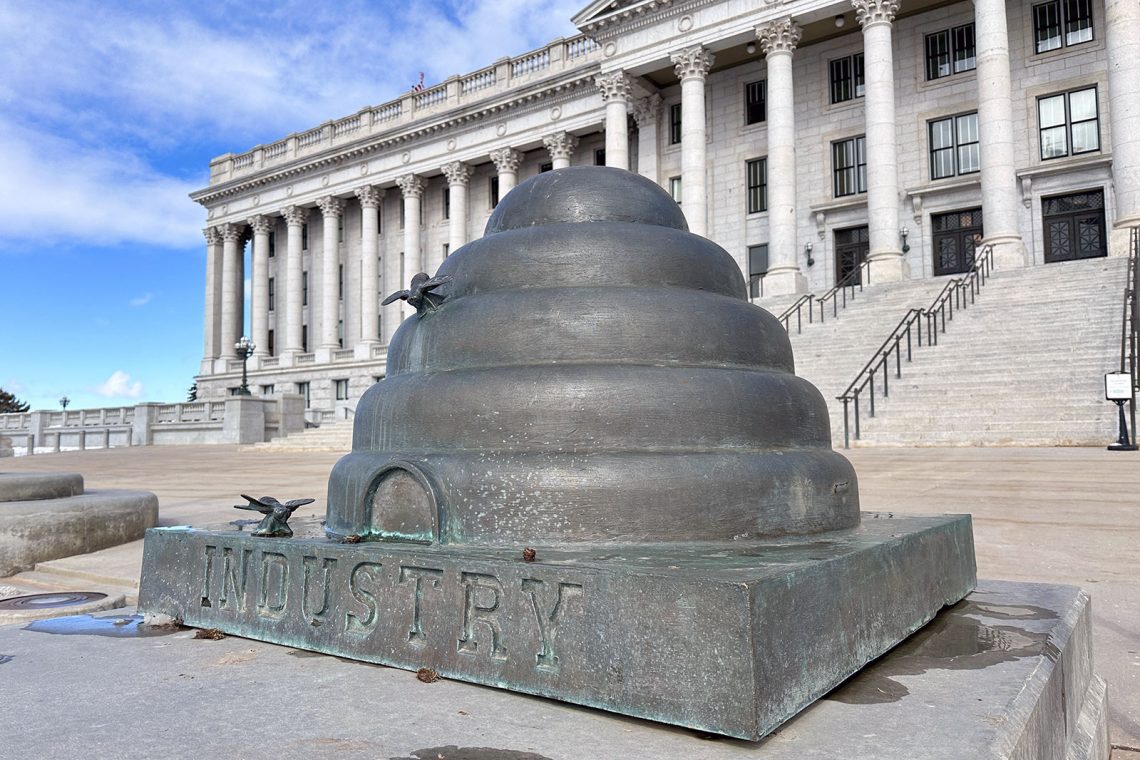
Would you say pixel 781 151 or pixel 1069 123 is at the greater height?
pixel 1069 123

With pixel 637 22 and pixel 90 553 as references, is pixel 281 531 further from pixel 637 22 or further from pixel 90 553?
pixel 637 22

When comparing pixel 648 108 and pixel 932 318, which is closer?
pixel 932 318

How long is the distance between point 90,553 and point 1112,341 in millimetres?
17241

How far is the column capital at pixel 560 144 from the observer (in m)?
37.7

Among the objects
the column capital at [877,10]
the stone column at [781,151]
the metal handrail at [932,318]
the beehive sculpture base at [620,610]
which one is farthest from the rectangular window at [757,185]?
the beehive sculpture base at [620,610]

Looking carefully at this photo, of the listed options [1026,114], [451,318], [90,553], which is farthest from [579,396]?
[1026,114]

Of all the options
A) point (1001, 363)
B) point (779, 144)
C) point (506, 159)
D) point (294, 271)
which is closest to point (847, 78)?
point (779, 144)

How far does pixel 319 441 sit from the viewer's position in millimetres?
28000

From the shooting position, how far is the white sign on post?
12414mm

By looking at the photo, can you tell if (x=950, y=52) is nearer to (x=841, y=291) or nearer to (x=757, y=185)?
(x=757, y=185)

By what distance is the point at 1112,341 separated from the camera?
15.9m

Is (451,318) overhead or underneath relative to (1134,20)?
underneath

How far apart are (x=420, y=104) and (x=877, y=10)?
24.7m

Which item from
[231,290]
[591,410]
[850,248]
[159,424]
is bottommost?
[591,410]
